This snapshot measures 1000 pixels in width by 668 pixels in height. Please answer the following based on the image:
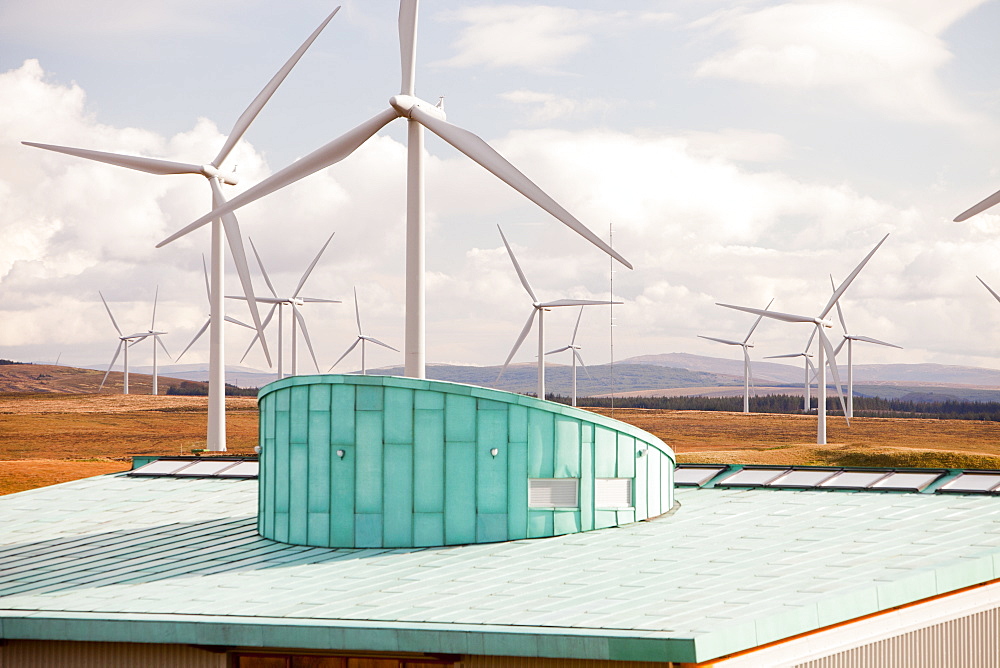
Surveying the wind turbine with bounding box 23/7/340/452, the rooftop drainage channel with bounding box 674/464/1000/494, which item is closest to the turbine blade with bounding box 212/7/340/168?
the wind turbine with bounding box 23/7/340/452

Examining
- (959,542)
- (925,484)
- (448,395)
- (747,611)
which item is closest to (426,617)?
(747,611)

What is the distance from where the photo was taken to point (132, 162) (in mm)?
57562

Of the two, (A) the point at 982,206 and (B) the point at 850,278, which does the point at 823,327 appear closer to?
(B) the point at 850,278

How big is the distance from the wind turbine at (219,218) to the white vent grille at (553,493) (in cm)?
1993

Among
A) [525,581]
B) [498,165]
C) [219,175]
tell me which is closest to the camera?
[525,581]

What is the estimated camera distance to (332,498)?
92.8 feet

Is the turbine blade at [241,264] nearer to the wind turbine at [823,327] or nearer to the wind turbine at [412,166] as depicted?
the wind turbine at [412,166]

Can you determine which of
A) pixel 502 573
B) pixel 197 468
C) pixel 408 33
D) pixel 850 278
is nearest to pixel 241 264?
pixel 197 468

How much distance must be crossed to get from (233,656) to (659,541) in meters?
11.6

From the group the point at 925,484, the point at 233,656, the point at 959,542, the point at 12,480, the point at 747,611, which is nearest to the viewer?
the point at 747,611

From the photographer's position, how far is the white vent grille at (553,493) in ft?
92.7

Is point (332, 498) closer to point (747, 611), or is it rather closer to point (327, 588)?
point (327, 588)

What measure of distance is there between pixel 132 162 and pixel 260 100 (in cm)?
809

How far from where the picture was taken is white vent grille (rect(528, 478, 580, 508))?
28.2 meters
